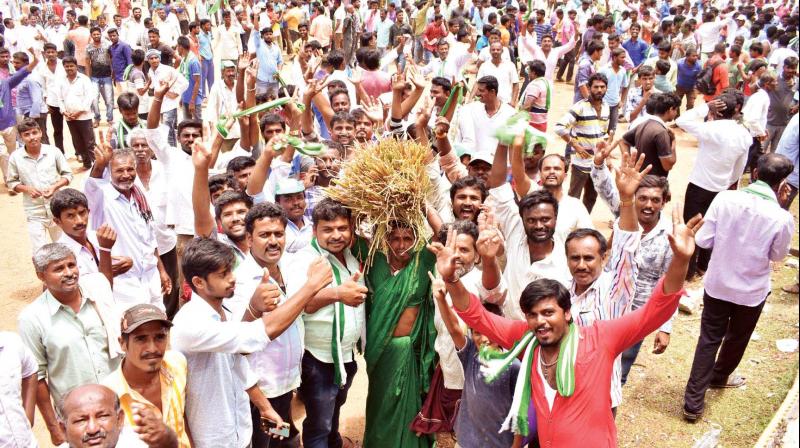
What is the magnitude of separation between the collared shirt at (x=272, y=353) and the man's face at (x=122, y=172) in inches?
70.6

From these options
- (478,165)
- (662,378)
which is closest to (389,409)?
(478,165)

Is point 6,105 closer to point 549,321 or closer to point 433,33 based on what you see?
point 549,321

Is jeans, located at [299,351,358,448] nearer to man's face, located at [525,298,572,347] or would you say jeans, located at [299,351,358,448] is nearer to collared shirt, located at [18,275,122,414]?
collared shirt, located at [18,275,122,414]

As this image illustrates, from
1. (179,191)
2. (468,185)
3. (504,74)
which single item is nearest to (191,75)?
(504,74)

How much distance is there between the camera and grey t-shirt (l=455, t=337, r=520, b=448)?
11.4ft

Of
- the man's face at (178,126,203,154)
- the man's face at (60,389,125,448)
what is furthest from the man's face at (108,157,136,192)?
the man's face at (60,389,125,448)

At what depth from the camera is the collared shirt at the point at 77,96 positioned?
9.85 m

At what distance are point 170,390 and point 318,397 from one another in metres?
1.12

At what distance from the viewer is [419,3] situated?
18594mm

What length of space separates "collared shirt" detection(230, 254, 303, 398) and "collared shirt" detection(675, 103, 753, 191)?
4.90m

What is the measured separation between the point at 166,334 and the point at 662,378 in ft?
13.9

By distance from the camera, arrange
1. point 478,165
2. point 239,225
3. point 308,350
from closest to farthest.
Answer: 1. point 308,350
2. point 239,225
3. point 478,165

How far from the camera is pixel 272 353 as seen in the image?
141 inches

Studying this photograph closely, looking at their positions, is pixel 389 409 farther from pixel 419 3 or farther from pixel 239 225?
pixel 419 3
